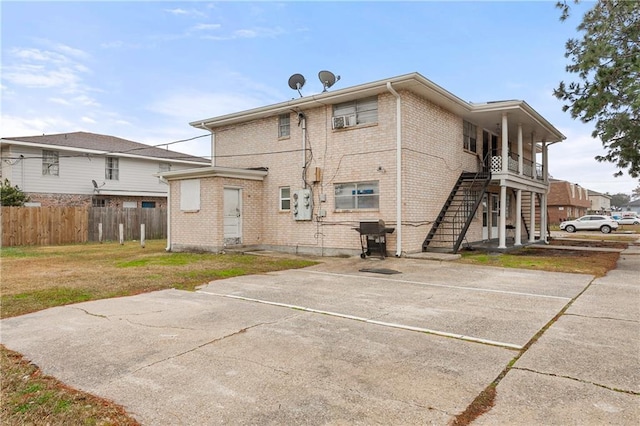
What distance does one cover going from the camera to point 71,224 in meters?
19.8

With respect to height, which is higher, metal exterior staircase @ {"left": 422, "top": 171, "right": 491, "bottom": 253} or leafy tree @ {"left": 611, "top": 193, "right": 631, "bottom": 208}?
leafy tree @ {"left": 611, "top": 193, "right": 631, "bottom": 208}

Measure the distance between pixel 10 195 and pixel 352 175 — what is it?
17495 mm

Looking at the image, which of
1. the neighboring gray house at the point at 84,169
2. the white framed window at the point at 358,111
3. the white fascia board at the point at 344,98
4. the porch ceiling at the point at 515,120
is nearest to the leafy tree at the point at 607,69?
the porch ceiling at the point at 515,120

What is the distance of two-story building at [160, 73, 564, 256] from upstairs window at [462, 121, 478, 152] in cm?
4

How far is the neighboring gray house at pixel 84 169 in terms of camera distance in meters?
21.8

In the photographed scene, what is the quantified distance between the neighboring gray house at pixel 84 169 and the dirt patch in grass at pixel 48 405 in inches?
756

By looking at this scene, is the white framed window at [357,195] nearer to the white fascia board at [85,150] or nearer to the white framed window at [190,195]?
the white framed window at [190,195]

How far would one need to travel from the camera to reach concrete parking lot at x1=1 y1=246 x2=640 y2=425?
114 inches

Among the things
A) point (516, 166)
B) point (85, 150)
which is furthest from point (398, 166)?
point (85, 150)

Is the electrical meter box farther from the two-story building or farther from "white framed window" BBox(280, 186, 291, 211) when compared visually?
"white framed window" BBox(280, 186, 291, 211)

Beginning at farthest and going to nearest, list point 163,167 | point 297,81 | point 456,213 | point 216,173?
point 163,167
point 297,81
point 456,213
point 216,173

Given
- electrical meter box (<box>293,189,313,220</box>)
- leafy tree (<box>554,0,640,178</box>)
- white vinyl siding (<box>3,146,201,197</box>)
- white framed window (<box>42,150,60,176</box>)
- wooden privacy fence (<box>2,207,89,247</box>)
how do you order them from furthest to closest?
white framed window (<box>42,150,60,176</box>) < white vinyl siding (<box>3,146,201,197</box>) < wooden privacy fence (<box>2,207,89,247</box>) < electrical meter box (<box>293,189,313,220</box>) < leafy tree (<box>554,0,640,178</box>)

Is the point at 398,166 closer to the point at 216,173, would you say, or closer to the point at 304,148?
the point at 304,148

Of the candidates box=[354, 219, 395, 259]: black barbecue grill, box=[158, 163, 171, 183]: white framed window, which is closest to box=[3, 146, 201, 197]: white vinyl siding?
box=[158, 163, 171, 183]: white framed window
